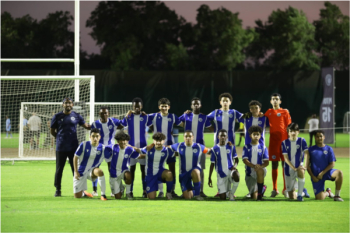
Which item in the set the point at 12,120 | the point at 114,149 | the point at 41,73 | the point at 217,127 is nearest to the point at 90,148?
the point at 114,149

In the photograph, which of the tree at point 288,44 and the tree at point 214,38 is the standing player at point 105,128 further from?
the tree at point 288,44

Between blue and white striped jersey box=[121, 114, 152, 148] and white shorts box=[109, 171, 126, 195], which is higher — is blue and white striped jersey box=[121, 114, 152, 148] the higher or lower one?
the higher one

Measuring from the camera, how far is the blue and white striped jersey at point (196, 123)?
746 centimetres

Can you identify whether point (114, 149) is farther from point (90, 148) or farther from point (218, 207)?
point (218, 207)

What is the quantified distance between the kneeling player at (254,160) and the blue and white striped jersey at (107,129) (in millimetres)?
2027

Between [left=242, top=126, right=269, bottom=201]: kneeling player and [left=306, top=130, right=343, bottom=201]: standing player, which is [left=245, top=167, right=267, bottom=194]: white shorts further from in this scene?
[left=306, top=130, right=343, bottom=201]: standing player

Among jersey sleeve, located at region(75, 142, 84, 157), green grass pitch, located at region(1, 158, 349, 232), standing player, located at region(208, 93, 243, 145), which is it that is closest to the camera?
green grass pitch, located at region(1, 158, 349, 232)

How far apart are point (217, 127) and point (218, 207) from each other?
1.58 meters

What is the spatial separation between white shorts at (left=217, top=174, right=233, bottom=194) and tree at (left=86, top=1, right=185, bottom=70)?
22.1 m

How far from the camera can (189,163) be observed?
7.07 metres

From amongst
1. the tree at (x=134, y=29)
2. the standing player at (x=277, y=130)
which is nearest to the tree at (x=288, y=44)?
the tree at (x=134, y=29)

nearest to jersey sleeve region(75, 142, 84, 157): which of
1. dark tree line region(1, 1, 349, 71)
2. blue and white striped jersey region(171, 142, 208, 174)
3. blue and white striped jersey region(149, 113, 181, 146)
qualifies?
blue and white striped jersey region(149, 113, 181, 146)

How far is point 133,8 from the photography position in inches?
1165

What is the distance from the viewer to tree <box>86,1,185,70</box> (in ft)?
94.7
